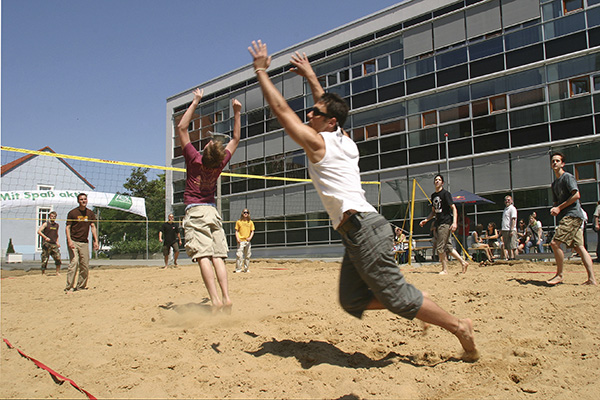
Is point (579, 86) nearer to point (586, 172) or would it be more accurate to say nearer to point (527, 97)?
point (527, 97)

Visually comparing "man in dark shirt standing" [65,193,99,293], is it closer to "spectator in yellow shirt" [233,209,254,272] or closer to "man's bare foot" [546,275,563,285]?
"spectator in yellow shirt" [233,209,254,272]

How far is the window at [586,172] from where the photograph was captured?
49.9 feet

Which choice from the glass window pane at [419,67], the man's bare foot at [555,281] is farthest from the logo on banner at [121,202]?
the man's bare foot at [555,281]

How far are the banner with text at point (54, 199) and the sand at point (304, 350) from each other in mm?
14690

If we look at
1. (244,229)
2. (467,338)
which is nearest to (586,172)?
(244,229)

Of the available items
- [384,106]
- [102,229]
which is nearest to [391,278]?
[384,106]

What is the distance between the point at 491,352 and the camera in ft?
10.7

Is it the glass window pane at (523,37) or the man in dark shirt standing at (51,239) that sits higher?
the glass window pane at (523,37)

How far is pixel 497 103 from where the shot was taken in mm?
17547

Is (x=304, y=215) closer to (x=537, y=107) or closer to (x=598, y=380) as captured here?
(x=537, y=107)

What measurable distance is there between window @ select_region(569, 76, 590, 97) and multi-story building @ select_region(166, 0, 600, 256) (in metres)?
0.03

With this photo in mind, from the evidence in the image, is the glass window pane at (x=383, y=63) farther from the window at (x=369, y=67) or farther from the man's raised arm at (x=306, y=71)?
the man's raised arm at (x=306, y=71)

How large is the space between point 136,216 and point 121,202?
23.5 m

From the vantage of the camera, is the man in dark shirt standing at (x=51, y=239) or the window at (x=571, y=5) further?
the window at (x=571, y=5)
